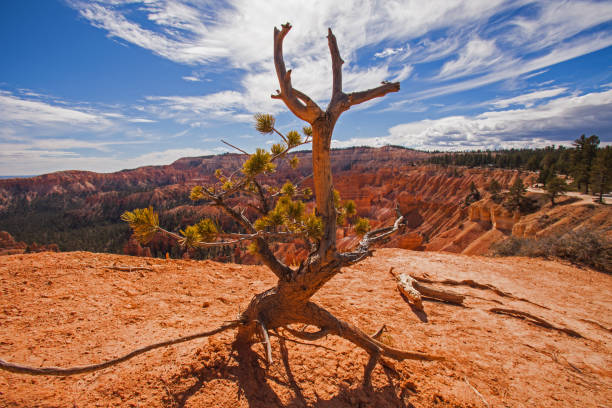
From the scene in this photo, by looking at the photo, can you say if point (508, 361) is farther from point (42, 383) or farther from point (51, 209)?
point (51, 209)

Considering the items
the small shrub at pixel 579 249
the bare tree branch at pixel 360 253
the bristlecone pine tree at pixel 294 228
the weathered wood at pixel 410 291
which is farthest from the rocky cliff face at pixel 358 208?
the small shrub at pixel 579 249

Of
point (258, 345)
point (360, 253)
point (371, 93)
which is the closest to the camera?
point (371, 93)

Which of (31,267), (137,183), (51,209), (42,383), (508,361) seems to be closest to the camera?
(42,383)

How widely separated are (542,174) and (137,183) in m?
166

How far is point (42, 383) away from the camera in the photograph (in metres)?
2.25

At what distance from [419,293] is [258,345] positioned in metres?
3.60

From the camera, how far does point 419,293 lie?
513cm

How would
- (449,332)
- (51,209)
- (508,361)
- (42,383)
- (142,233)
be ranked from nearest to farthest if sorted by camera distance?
(142,233), (42,383), (508,361), (449,332), (51,209)

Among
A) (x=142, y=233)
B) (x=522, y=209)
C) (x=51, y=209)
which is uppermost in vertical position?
(x=142, y=233)

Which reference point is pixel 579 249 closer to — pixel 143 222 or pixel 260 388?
pixel 260 388

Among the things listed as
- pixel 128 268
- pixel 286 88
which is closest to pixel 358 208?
pixel 128 268

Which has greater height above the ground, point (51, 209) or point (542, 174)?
point (542, 174)

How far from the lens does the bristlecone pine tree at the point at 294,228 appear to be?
2.25 metres

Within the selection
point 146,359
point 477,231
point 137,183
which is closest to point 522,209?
point 477,231
